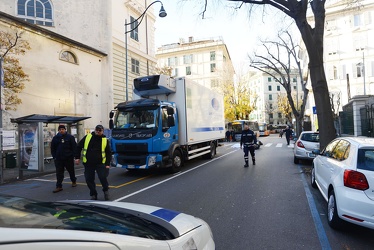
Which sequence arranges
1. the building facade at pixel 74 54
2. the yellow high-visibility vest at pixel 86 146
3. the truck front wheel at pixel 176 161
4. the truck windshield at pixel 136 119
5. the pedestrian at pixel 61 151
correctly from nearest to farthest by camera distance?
1. the yellow high-visibility vest at pixel 86 146
2. the pedestrian at pixel 61 151
3. the truck windshield at pixel 136 119
4. the truck front wheel at pixel 176 161
5. the building facade at pixel 74 54

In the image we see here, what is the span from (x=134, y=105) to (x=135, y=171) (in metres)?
2.88

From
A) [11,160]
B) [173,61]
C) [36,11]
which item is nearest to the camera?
[11,160]

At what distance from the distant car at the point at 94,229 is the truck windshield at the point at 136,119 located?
23.6 ft

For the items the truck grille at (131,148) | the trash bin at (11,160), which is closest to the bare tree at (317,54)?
the truck grille at (131,148)

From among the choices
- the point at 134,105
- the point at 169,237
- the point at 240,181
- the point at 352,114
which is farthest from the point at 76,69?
the point at 169,237

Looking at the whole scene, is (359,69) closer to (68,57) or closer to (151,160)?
(68,57)

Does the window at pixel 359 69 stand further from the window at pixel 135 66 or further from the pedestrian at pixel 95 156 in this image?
the pedestrian at pixel 95 156

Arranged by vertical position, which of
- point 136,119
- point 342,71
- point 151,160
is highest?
point 342,71

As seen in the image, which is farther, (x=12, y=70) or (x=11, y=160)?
(x=11, y=160)

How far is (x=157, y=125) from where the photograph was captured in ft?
31.5

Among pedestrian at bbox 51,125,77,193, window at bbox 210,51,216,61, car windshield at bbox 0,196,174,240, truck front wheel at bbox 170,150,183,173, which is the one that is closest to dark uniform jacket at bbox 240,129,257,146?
truck front wheel at bbox 170,150,183,173

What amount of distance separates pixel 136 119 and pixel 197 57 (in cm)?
5627

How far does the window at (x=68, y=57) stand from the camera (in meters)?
17.7

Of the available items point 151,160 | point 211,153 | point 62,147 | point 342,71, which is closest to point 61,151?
point 62,147
